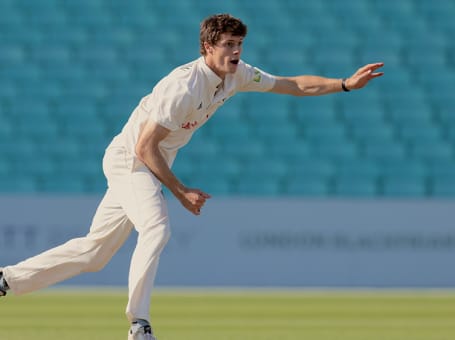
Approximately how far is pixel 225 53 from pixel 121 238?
49.6 inches

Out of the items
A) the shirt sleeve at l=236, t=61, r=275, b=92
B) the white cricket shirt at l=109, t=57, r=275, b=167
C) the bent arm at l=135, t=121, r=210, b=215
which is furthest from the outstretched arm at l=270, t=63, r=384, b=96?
the bent arm at l=135, t=121, r=210, b=215

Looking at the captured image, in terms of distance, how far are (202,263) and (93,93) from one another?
14.3ft

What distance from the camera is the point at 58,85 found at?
1645 centimetres

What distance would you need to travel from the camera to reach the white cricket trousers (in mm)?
6301

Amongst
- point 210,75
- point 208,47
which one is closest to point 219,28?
point 208,47

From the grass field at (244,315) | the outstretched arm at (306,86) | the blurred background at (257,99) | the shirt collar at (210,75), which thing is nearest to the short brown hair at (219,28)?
the shirt collar at (210,75)

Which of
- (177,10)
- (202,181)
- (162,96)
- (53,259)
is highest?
(177,10)

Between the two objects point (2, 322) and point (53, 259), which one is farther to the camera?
point (2, 322)

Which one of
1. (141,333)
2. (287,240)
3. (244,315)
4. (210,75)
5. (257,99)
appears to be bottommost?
(141,333)

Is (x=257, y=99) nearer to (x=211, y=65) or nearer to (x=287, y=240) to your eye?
(x=287, y=240)

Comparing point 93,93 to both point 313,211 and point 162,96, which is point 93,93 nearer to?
point 313,211

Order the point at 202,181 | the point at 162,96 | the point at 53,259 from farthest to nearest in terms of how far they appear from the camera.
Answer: the point at 202,181 → the point at 53,259 → the point at 162,96

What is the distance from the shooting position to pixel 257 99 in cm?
1630

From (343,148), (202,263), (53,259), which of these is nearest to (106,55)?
(343,148)
